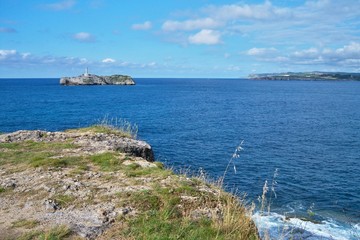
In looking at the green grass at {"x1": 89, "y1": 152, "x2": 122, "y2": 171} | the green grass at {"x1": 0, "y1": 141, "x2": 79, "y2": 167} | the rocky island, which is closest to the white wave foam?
the green grass at {"x1": 89, "y1": 152, "x2": 122, "y2": 171}

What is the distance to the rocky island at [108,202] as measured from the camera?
27.7 feet

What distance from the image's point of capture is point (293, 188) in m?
30.8

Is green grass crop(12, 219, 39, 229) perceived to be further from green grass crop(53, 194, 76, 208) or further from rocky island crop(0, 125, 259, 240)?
green grass crop(53, 194, 76, 208)

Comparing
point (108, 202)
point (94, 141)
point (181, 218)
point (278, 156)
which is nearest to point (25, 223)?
point (108, 202)

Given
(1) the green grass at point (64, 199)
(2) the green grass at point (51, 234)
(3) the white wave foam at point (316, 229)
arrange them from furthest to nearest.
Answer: (3) the white wave foam at point (316, 229), (1) the green grass at point (64, 199), (2) the green grass at point (51, 234)

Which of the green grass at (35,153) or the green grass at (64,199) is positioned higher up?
the green grass at (35,153)

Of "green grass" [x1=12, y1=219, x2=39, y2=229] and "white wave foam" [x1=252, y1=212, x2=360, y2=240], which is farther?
"white wave foam" [x1=252, y1=212, x2=360, y2=240]

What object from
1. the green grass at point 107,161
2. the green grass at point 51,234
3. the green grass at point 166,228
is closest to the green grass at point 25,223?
the green grass at point 51,234

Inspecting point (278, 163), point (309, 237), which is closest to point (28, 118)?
point (278, 163)

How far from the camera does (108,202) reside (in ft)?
33.3

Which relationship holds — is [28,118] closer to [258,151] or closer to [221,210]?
[258,151]

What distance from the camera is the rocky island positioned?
27.7ft

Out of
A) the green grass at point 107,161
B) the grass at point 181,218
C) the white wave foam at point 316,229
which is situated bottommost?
the white wave foam at point 316,229

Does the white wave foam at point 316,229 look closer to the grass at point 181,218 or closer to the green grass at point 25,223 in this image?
the grass at point 181,218
